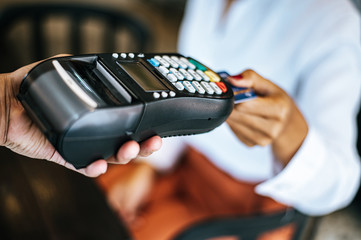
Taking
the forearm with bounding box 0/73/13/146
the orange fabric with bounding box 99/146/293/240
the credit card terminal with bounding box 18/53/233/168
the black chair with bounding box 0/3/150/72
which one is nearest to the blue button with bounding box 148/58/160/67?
the credit card terminal with bounding box 18/53/233/168

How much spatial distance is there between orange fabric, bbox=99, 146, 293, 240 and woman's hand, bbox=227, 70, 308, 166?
0.24 m

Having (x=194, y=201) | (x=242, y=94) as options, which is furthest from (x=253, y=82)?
(x=194, y=201)

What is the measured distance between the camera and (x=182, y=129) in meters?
0.28

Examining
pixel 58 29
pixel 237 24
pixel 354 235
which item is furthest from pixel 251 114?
pixel 354 235

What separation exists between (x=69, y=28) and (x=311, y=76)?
2.05ft

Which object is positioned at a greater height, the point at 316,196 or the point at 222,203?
the point at 316,196

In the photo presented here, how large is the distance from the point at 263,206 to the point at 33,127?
1.49 ft

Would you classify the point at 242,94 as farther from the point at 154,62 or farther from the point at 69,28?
the point at 69,28

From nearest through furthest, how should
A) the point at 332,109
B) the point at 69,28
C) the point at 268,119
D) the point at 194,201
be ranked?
1. the point at 268,119
2. the point at 332,109
3. the point at 194,201
4. the point at 69,28

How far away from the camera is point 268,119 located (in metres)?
0.35

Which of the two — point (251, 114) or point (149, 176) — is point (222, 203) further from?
point (251, 114)

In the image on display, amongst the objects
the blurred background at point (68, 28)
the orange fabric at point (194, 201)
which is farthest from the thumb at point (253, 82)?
the blurred background at point (68, 28)


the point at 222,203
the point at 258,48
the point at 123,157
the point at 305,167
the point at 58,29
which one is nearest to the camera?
the point at 123,157

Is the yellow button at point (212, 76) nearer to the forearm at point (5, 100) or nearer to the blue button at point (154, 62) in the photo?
the blue button at point (154, 62)
